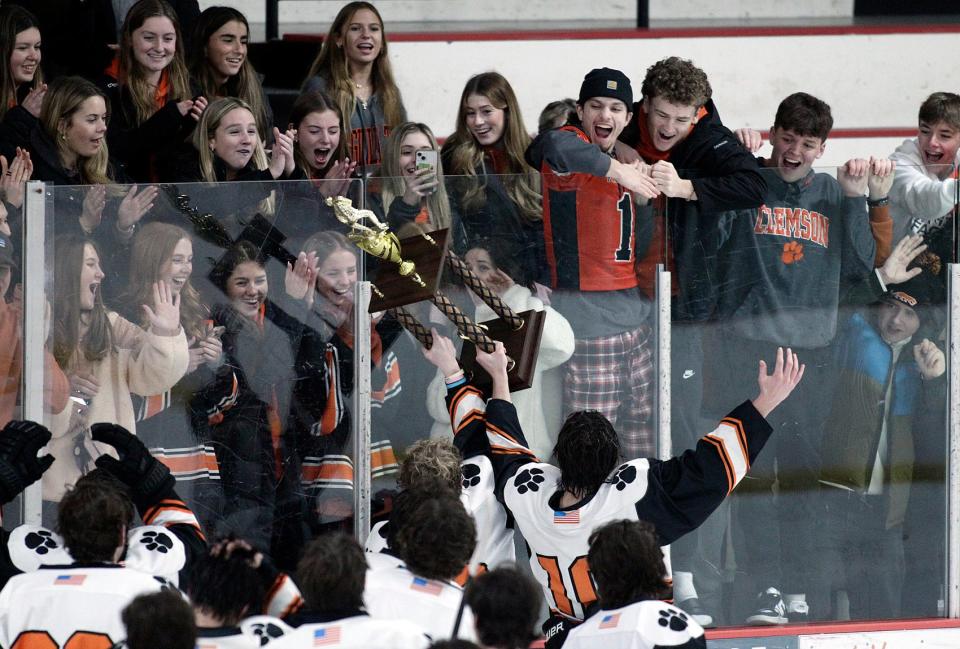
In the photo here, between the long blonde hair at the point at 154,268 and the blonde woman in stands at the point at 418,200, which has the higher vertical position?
the blonde woman in stands at the point at 418,200

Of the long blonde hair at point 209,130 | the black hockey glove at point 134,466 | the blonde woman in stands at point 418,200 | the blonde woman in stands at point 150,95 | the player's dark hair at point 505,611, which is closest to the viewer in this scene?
the player's dark hair at point 505,611

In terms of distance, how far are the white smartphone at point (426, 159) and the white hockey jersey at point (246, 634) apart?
150cm

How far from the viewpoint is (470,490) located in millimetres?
3830

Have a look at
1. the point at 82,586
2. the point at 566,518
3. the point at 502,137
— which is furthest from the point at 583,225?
the point at 82,586

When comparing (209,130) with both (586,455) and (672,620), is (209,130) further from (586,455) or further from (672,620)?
(672,620)

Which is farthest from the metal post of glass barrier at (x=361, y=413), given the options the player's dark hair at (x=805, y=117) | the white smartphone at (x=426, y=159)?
the player's dark hair at (x=805, y=117)

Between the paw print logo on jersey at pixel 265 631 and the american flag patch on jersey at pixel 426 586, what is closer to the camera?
the paw print logo on jersey at pixel 265 631

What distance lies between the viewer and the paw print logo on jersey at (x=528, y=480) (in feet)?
12.2

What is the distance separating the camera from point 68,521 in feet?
10.4

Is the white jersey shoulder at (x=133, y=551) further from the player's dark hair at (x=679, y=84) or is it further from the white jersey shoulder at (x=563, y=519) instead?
the player's dark hair at (x=679, y=84)

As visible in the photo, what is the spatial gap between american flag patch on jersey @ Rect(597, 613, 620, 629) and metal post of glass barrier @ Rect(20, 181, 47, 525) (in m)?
1.52

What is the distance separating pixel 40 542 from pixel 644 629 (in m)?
1.34

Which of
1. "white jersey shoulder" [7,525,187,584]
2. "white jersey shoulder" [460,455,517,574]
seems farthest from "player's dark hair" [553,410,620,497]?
"white jersey shoulder" [7,525,187,584]

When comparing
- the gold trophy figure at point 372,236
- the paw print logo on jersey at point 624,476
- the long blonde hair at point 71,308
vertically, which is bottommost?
the paw print logo on jersey at point 624,476
